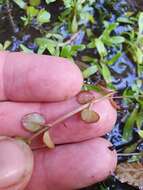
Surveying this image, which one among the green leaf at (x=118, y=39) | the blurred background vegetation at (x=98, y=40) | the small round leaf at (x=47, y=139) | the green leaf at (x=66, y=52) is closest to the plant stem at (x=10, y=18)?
the blurred background vegetation at (x=98, y=40)

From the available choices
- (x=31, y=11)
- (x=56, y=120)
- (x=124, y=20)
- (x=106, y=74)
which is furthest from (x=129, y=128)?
(x=31, y=11)

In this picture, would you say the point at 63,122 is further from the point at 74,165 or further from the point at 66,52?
the point at 66,52

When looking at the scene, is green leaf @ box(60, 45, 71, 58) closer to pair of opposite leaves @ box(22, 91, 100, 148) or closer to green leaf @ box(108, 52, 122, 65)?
green leaf @ box(108, 52, 122, 65)

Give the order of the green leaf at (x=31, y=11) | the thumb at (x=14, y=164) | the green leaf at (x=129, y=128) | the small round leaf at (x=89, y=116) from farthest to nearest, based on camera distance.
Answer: the green leaf at (x=31, y=11)
the green leaf at (x=129, y=128)
the small round leaf at (x=89, y=116)
the thumb at (x=14, y=164)

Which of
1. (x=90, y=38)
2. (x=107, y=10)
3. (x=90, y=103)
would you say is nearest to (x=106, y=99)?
(x=90, y=103)

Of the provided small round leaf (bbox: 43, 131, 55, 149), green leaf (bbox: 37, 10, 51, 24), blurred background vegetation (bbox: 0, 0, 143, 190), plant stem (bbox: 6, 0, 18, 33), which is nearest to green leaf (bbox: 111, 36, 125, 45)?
blurred background vegetation (bbox: 0, 0, 143, 190)

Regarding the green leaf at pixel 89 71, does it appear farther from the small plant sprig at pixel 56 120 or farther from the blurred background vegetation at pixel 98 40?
the small plant sprig at pixel 56 120
